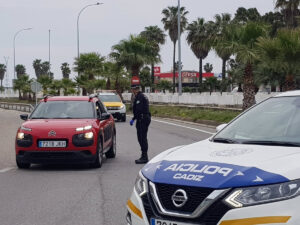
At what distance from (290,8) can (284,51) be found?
38616mm

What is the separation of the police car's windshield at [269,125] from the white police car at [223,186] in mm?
70

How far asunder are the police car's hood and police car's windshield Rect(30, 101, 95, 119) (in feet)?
25.9

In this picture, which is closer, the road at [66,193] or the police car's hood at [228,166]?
the police car's hood at [228,166]

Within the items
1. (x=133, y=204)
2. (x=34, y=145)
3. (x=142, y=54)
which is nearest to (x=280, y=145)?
(x=133, y=204)

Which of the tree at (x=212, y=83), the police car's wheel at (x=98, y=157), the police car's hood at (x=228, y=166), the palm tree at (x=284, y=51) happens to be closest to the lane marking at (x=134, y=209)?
the police car's hood at (x=228, y=166)

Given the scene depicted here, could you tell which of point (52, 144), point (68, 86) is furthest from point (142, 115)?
point (68, 86)

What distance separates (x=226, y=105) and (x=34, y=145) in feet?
111

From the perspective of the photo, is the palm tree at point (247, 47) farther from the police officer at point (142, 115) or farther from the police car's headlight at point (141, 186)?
the police car's headlight at point (141, 186)

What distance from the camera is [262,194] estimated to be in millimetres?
4230

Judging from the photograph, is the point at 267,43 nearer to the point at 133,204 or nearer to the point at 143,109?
the point at 143,109

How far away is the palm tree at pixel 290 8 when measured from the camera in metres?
61.6

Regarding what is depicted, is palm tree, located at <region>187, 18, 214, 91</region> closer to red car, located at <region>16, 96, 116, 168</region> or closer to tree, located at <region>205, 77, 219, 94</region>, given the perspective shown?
tree, located at <region>205, 77, 219, 94</region>

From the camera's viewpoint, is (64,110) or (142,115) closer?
Result: (64,110)

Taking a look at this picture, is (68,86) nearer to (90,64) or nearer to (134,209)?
(90,64)
